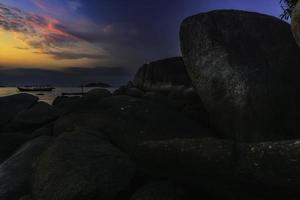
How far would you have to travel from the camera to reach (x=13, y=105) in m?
15.4

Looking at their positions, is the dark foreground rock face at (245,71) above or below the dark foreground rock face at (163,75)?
above

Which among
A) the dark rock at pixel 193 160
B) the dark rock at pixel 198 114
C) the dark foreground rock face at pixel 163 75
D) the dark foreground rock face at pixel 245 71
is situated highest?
the dark foreground rock face at pixel 245 71

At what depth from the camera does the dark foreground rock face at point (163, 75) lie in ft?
126

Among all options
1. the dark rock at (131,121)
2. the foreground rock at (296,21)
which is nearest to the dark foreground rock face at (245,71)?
the dark rock at (131,121)

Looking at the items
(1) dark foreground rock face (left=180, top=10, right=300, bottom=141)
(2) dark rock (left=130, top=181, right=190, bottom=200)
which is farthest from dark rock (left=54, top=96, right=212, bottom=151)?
(2) dark rock (left=130, top=181, right=190, bottom=200)

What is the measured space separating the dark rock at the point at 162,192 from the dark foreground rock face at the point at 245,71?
3273mm

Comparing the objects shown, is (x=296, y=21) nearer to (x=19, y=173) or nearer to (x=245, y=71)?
(x=245, y=71)

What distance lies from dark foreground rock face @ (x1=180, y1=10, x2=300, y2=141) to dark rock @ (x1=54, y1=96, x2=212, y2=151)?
906 mm

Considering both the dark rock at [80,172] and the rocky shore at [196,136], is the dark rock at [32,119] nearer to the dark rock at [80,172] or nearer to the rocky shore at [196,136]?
the rocky shore at [196,136]

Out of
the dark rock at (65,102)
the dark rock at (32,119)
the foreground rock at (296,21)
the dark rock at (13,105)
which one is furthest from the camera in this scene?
the dark rock at (65,102)

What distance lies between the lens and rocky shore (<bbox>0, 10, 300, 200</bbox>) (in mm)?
Result: 4387

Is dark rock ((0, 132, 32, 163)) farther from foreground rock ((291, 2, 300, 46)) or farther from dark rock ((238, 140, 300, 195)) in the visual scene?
foreground rock ((291, 2, 300, 46))

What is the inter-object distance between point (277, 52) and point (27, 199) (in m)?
6.42

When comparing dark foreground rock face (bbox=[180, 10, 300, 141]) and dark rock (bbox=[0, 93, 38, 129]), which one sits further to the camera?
dark rock (bbox=[0, 93, 38, 129])
